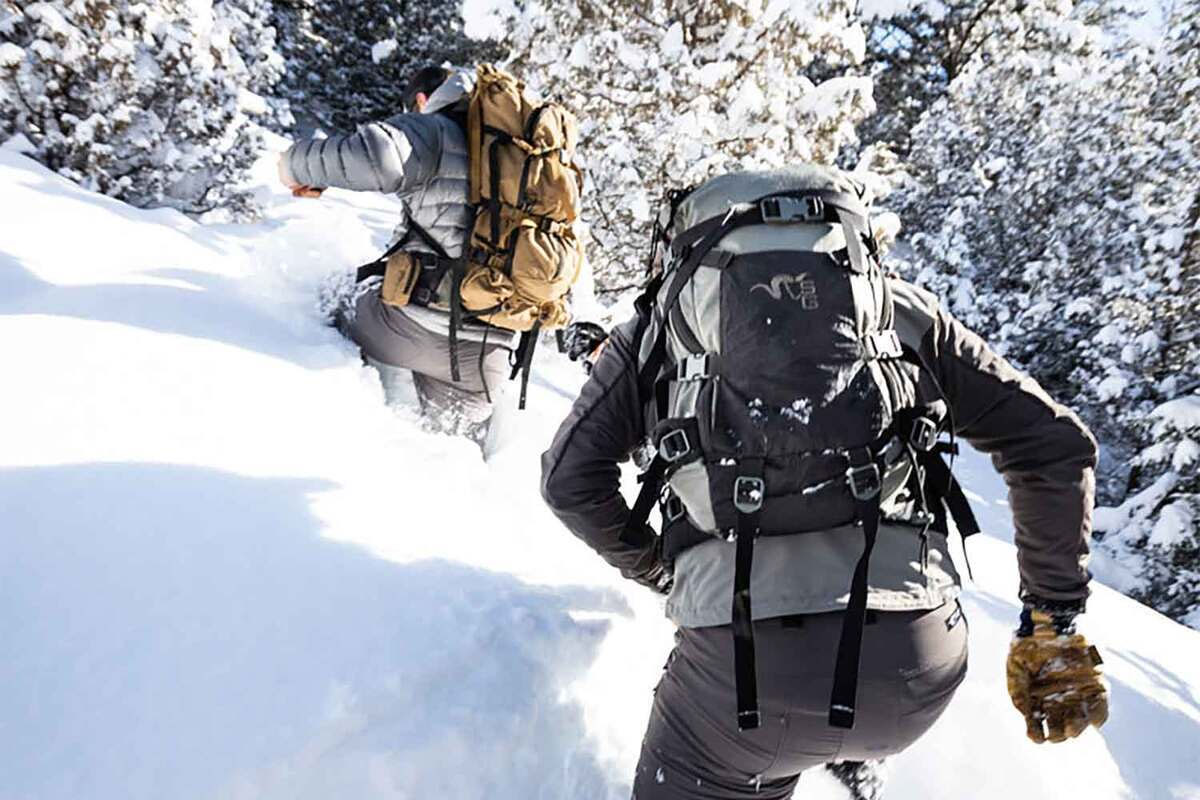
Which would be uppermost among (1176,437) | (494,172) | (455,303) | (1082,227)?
(1082,227)

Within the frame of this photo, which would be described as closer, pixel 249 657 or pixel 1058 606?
pixel 249 657

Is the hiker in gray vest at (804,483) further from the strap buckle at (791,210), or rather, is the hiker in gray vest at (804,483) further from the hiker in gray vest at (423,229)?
the hiker in gray vest at (423,229)

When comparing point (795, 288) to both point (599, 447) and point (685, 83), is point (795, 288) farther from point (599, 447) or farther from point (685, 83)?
point (685, 83)

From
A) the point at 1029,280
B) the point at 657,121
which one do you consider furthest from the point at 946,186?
the point at 657,121

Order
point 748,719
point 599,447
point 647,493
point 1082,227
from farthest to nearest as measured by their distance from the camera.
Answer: point 1082,227, point 599,447, point 647,493, point 748,719

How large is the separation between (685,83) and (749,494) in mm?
6290

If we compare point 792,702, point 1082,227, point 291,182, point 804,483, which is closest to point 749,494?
point 804,483

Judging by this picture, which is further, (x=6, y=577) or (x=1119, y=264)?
(x=1119, y=264)

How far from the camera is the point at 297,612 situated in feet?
6.17

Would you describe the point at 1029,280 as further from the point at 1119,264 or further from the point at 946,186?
the point at 946,186

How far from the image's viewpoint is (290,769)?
Result: 1564 mm

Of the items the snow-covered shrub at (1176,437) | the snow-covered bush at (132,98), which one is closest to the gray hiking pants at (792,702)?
the snow-covered bush at (132,98)

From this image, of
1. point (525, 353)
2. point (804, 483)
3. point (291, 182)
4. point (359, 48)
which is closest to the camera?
point (804, 483)

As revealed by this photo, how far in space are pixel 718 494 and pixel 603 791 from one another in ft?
3.05
